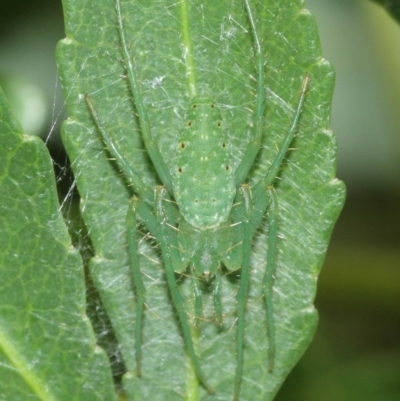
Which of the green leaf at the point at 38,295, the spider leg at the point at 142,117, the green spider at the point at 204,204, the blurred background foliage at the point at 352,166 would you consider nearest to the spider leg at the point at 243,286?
the green spider at the point at 204,204

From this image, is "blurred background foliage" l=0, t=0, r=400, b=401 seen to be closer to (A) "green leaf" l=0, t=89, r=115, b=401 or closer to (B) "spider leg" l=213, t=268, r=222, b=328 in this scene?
(A) "green leaf" l=0, t=89, r=115, b=401

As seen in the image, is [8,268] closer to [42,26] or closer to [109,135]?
[109,135]

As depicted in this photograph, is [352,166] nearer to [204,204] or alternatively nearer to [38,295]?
[204,204]

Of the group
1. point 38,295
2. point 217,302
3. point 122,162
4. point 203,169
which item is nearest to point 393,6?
point 203,169

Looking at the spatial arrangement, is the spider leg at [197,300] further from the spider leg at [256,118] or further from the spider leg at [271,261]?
the spider leg at [256,118]

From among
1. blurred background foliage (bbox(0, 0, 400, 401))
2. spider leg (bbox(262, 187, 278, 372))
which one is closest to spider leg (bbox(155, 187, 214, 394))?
spider leg (bbox(262, 187, 278, 372))

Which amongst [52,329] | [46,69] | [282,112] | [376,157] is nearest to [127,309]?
[52,329]
